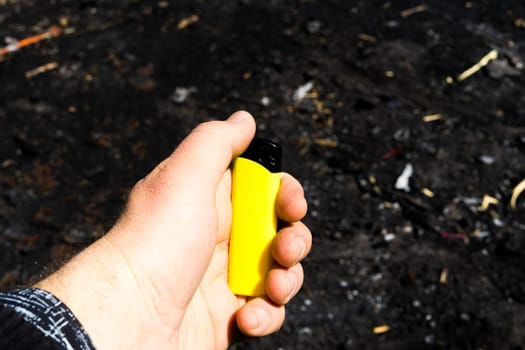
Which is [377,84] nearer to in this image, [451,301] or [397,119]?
[397,119]

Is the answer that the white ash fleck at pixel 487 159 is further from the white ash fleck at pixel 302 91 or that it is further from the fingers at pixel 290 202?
the fingers at pixel 290 202

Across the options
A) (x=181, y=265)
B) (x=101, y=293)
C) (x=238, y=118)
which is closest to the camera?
(x=101, y=293)

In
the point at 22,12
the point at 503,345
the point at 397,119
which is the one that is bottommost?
the point at 503,345

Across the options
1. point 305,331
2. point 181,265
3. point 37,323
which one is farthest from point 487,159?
point 37,323

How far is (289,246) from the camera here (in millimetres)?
1909

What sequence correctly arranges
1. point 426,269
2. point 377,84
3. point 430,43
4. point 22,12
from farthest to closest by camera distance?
point 22,12 < point 430,43 < point 377,84 < point 426,269

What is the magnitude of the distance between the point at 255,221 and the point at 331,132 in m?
1.52

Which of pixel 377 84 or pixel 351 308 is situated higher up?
pixel 377 84

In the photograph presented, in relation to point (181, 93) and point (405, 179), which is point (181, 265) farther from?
point (181, 93)

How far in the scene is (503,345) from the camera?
2.47m

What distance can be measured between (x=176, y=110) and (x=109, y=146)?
19.4 inches

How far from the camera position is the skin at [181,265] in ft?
5.45

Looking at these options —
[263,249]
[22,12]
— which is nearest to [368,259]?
[263,249]

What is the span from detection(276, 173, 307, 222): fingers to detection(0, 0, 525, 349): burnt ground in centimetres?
82
